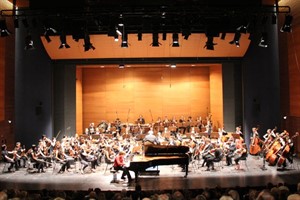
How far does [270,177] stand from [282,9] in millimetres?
6767

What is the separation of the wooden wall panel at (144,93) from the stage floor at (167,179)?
8.65 metres

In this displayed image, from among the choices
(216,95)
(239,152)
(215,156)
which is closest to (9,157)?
(215,156)

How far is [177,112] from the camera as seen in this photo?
21.5m

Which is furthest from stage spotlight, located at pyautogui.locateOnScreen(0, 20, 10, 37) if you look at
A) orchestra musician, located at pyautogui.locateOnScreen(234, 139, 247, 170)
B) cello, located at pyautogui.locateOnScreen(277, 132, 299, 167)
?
cello, located at pyautogui.locateOnScreen(277, 132, 299, 167)

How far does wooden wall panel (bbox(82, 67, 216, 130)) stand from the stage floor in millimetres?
8648

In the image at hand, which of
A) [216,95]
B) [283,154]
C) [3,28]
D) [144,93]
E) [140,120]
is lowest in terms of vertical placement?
[283,154]

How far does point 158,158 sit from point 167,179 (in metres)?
0.79

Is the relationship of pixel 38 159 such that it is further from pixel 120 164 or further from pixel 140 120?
pixel 140 120

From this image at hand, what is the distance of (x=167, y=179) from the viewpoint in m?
11.3

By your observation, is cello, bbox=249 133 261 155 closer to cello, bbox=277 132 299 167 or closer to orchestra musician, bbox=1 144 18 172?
cello, bbox=277 132 299 167

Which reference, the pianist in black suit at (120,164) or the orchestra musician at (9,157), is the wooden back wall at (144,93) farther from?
the pianist in black suit at (120,164)

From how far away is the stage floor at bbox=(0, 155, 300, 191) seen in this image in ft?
34.4

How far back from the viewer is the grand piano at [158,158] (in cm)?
1070

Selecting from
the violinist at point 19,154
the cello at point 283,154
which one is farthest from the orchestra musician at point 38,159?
the cello at point 283,154
